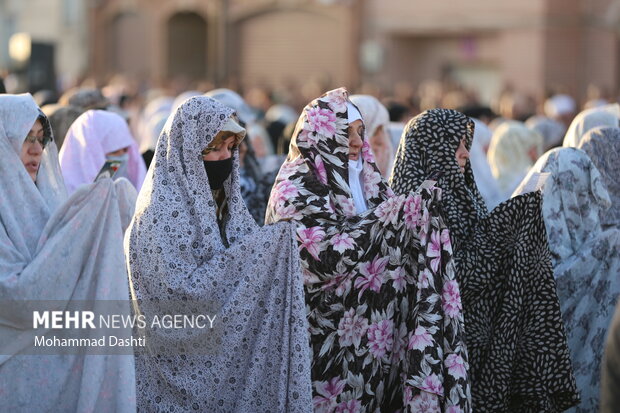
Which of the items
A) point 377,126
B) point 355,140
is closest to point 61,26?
point 377,126

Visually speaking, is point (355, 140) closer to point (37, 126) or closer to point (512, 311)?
point (512, 311)

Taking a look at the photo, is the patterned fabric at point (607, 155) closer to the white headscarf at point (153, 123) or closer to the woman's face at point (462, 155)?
the woman's face at point (462, 155)

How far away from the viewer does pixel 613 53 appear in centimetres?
2245

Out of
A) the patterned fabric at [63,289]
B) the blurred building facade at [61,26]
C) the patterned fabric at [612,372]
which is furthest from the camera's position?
the blurred building facade at [61,26]

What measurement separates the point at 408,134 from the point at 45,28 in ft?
84.8

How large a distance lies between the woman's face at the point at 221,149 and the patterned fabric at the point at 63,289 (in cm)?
42

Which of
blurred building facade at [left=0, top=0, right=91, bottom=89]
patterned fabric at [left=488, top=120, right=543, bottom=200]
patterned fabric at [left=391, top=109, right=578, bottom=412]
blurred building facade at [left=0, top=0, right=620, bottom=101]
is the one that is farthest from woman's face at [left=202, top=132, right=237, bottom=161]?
blurred building facade at [left=0, top=0, right=91, bottom=89]

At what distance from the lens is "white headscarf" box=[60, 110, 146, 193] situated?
6.45m

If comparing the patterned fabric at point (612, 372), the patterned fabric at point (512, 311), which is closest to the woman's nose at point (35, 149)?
the patterned fabric at point (512, 311)

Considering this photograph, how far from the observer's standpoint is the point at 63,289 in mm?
4453

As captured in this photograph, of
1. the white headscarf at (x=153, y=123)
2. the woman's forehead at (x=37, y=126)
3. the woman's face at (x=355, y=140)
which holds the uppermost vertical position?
the woman's forehead at (x=37, y=126)

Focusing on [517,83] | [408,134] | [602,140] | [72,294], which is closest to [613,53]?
[517,83]

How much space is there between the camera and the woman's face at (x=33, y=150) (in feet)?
15.8

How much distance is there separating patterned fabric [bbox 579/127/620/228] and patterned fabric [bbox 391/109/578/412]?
1329mm
